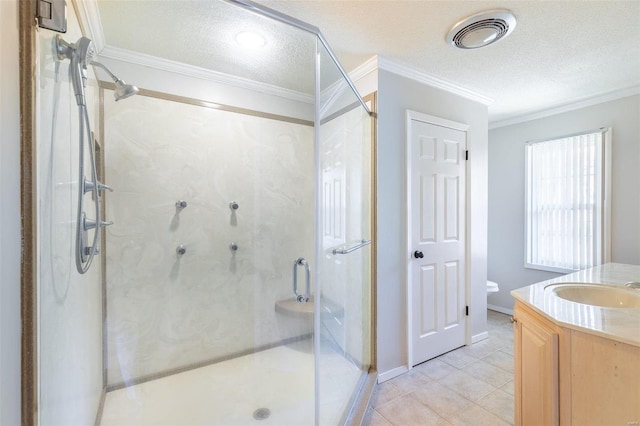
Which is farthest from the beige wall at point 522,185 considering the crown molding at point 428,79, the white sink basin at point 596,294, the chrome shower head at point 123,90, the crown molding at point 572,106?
the chrome shower head at point 123,90

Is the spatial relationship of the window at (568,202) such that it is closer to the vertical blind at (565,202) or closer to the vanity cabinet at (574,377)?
the vertical blind at (565,202)

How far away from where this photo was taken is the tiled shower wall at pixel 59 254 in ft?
2.57

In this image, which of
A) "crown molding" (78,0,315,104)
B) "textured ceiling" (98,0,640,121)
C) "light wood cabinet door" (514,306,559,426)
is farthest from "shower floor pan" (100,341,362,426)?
"textured ceiling" (98,0,640,121)

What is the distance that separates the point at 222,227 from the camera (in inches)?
87.4

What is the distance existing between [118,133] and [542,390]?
262cm

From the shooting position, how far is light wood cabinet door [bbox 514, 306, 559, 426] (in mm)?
1138

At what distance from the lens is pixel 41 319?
77cm

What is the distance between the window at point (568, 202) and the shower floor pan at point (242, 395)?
261cm

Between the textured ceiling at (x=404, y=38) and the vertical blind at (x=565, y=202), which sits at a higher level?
the textured ceiling at (x=404, y=38)

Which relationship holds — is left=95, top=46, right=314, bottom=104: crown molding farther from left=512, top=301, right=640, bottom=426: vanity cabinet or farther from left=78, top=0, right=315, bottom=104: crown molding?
left=512, top=301, right=640, bottom=426: vanity cabinet

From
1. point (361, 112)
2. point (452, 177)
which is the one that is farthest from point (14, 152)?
point (452, 177)

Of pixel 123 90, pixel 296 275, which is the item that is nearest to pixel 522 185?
pixel 296 275

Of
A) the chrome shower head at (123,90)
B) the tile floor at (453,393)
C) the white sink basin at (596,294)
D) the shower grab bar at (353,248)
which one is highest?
the chrome shower head at (123,90)

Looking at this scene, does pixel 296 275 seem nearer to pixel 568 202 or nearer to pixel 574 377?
pixel 574 377
